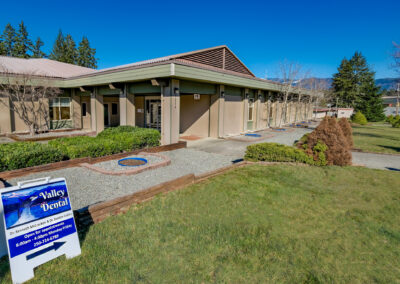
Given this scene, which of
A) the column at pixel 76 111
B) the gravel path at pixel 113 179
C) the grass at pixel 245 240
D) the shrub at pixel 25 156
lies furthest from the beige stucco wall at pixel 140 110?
the grass at pixel 245 240

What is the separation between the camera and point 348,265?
9.97ft

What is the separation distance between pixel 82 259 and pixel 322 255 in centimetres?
318

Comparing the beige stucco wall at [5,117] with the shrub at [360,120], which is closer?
the beige stucco wall at [5,117]

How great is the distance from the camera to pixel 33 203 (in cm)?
288

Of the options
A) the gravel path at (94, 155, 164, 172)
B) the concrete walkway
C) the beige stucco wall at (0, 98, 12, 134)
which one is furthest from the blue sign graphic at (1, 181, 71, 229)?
the beige stucco wall at (0, 98, 12, 134)

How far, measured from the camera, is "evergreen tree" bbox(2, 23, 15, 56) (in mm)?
43703

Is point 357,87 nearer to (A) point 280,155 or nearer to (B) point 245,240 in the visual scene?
(A) point 280,155

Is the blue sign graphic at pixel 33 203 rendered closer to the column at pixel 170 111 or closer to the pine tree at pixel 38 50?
the column at pixel 170 111

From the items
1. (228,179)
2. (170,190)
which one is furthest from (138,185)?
(228,179)

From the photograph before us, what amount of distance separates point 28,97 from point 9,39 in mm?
41594

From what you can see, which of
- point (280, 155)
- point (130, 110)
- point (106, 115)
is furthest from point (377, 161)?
point (106, 115)

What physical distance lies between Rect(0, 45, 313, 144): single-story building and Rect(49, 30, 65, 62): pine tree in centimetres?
3307

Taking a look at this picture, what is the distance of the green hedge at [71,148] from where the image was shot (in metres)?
6.63

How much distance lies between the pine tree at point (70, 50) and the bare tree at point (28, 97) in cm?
3930
